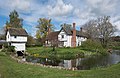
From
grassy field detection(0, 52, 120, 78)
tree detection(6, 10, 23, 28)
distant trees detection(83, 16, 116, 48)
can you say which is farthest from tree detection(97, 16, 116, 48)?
grassy field detection(0, 52, 120, 78)

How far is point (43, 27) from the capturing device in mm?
68938

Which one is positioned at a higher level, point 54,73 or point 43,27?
point 43,27

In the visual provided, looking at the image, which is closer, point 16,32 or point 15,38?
point 15,38

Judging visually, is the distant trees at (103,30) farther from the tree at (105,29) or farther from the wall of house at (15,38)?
the wall of house at (15,38)

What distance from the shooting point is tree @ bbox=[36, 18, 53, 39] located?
68.4 metres

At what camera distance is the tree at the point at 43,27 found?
2693 inches

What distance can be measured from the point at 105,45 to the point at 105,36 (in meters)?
3.92

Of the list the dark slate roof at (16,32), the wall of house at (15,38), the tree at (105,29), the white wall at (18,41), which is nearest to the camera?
the wall of house at (15,38)

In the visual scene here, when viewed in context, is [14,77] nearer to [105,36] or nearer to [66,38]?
[66,38]

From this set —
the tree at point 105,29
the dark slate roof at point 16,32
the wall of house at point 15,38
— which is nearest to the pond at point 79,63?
the wall of house at point 15,38

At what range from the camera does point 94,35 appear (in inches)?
2633

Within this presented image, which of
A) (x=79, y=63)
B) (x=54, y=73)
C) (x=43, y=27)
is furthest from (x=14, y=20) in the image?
(x=54, y=73)

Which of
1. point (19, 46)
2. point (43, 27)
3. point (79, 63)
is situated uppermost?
point (43, 27)

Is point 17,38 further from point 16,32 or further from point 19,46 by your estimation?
point 19,46
